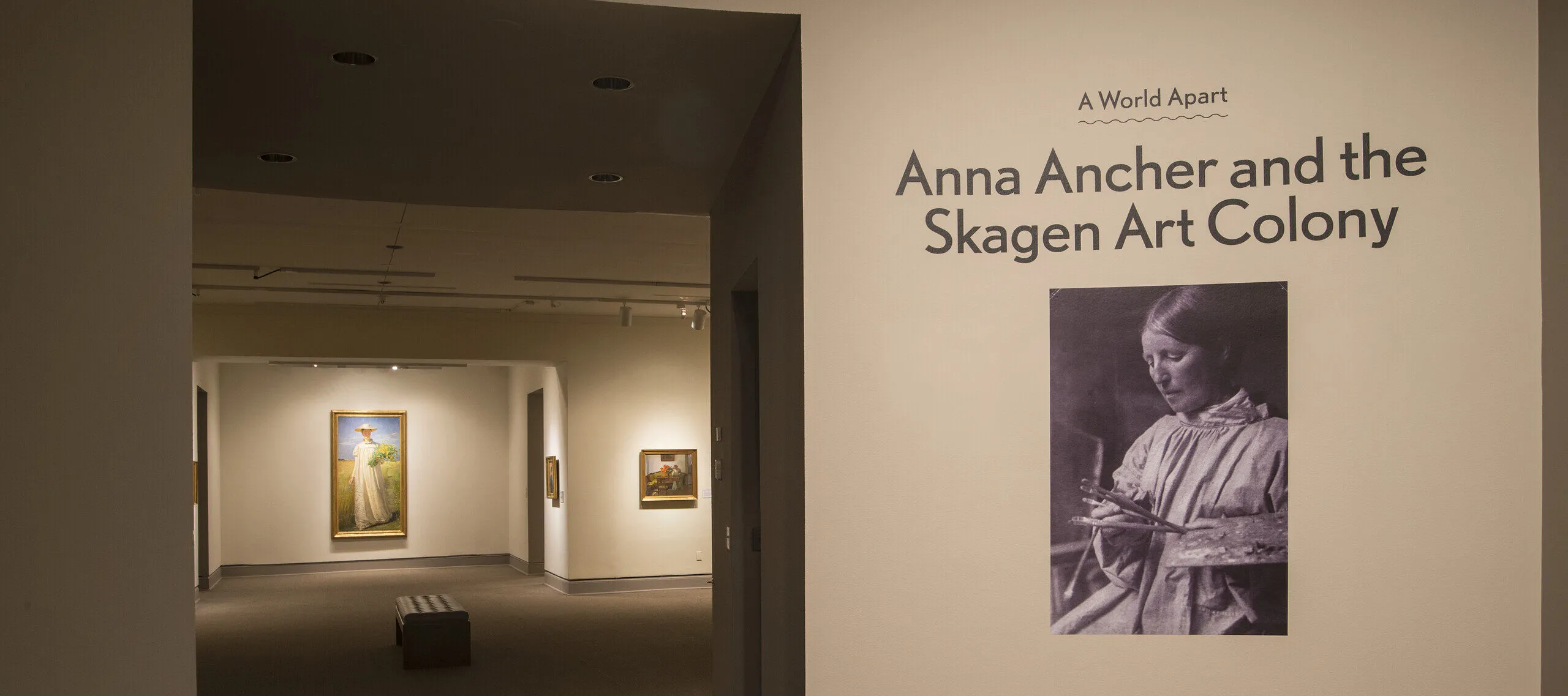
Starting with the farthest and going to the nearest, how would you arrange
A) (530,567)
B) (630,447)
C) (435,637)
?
(530,567)
(630,447)
(435,637)

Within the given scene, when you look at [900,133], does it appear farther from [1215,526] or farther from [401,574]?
[401,574]

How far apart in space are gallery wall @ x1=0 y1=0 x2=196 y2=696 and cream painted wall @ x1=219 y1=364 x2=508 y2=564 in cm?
1775

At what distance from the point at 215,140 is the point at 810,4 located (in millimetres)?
3448

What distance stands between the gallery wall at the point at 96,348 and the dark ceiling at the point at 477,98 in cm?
115

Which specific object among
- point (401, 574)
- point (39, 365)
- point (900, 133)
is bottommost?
point (401, 574)

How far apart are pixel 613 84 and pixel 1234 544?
2.89 meters

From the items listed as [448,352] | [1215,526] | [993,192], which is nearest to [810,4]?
[993,192]

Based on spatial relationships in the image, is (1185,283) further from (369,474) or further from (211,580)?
(369,474)

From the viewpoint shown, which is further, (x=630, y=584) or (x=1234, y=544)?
(x=630, y=584)

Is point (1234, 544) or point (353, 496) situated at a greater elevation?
point (1234, 544)

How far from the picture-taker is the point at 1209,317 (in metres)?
3.70

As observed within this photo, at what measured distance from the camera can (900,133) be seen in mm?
3842

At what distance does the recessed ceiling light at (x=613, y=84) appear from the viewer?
15.8ft

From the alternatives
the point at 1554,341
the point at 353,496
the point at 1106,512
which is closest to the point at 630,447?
the point at 353,496
